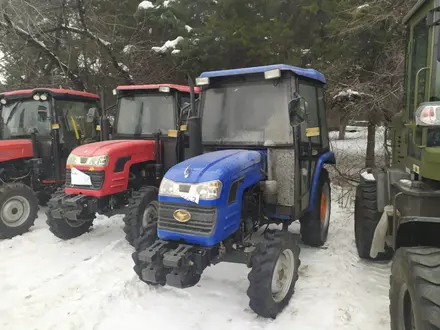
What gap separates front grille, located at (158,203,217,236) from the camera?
3.23 metres

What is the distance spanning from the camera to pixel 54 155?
6.77 meters

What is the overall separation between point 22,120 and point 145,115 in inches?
105

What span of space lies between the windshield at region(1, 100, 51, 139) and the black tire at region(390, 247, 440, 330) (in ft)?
20.8

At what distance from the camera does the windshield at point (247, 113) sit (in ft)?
13.8

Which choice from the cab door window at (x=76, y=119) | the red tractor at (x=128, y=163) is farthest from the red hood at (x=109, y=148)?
the cab door window at (x=76, y=119)

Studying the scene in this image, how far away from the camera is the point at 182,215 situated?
334 cm

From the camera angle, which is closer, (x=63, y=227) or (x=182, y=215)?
(x=182, y=215)

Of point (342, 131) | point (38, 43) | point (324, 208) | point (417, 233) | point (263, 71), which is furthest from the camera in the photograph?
point (342, 131)

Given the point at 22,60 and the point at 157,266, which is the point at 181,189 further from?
the point at 22,60

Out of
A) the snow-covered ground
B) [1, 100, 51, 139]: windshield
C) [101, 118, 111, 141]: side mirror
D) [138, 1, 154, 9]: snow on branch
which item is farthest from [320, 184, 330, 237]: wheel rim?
[138, 1, 154, 9]: snow on branch

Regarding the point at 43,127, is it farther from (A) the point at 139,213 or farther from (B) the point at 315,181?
(B) the point at 315,181

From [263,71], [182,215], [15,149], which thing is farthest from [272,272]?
[15,149]

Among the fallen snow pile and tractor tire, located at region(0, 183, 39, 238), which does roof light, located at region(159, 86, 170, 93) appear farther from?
the fallen snow pile

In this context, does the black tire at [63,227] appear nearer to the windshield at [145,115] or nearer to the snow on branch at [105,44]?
the windshield at [145,115]
